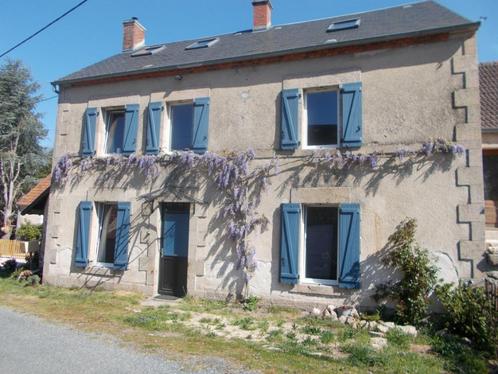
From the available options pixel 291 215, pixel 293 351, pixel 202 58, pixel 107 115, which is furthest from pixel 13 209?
pixel 293 351

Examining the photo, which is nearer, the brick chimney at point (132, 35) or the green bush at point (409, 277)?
the green bush at point (409, 277)

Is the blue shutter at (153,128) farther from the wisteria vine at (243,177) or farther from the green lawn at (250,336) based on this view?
the green lawn at (250,336)

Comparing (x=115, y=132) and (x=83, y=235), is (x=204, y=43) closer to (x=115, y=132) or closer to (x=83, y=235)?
(x=115, y=132)

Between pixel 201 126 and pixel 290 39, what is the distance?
289 centimetres

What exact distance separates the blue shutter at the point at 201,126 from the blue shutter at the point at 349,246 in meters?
3.35

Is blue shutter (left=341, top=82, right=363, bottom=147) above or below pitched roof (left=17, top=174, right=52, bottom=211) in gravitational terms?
above

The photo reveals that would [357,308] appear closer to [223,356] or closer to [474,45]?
[223,356]

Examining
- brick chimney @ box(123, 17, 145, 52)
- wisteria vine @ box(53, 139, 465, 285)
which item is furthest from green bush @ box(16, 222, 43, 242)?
wisteria vine @ box(53, 139, 465, 285)

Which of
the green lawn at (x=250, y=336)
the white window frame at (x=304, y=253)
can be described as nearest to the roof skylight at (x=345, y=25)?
the white window frame at (x=304, y=253)

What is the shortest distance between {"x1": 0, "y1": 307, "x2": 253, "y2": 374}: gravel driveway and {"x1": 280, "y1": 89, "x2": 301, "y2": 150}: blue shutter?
444 centimetres

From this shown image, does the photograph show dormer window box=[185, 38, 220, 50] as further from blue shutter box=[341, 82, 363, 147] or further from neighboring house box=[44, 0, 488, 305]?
blue shutter box=[341, 82, 363, 147]

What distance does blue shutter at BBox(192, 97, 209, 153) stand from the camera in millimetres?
8805

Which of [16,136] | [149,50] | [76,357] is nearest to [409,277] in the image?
[76,357]

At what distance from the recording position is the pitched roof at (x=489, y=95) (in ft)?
34.4
